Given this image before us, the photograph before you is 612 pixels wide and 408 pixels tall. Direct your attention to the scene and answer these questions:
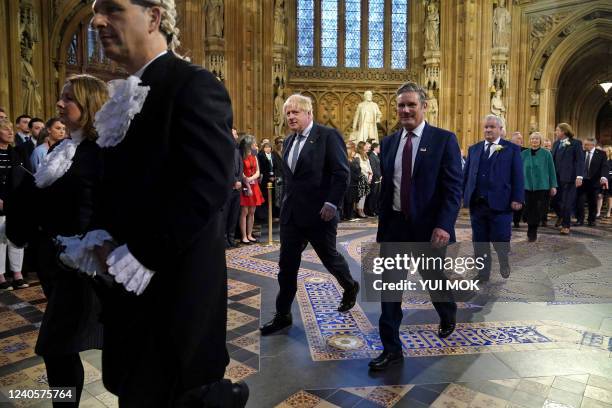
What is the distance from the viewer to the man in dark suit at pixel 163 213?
1.21m

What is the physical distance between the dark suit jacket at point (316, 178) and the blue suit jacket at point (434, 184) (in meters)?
0.73

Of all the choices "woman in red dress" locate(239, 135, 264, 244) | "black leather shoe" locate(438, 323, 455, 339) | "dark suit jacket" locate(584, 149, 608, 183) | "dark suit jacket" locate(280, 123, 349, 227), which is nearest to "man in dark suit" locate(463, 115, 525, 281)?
"black leather shoe" locate(438, 323, 455, 339)

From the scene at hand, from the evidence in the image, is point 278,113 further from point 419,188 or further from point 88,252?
point 88,252

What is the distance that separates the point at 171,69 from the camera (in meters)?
1.31

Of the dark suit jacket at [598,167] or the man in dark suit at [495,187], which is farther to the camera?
the dark suit jacket at [598,167]

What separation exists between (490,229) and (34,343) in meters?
4.40

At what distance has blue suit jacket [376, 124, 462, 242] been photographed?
3.06m

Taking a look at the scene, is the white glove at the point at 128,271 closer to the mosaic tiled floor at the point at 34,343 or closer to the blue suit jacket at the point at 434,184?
the mosaic tiled floor at the point at 34,343

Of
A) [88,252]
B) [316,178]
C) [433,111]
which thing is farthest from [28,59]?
[433,111]

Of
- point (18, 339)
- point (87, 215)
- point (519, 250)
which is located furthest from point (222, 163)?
point (519, 250)

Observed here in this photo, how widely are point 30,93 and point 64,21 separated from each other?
4966 mm

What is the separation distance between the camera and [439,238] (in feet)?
9.85

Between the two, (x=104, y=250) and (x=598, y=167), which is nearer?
(x=104, y=250)

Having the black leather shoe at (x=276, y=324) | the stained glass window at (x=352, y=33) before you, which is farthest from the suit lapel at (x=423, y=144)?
the stained glass window at (x=352, y=33)
